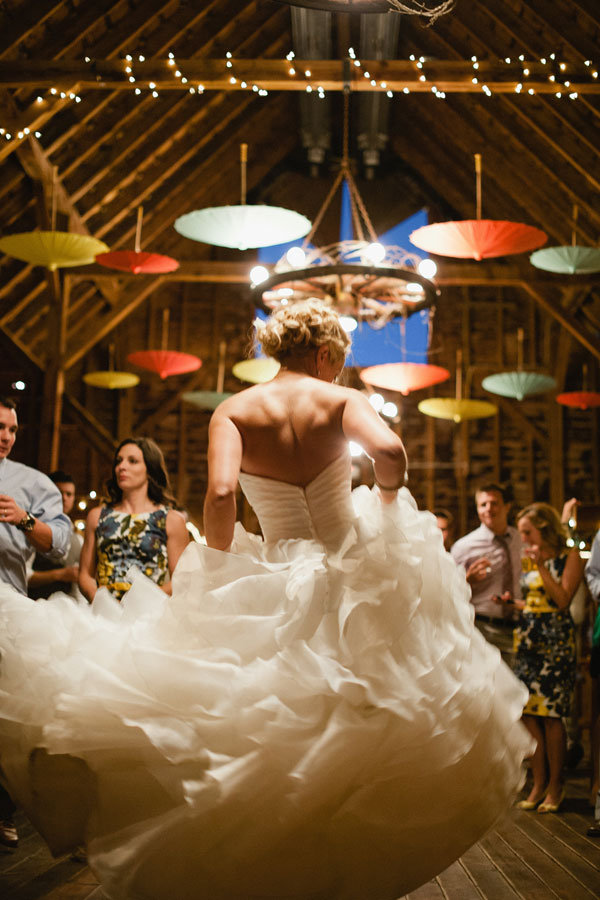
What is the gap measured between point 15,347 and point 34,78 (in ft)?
13.6

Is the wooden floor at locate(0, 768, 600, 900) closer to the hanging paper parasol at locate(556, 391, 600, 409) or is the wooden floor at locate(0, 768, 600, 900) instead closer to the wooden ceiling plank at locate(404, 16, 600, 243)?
the hanging paper parasol at locate(556, 391, 600, 409)

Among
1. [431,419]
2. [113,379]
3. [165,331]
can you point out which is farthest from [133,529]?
[165,331]

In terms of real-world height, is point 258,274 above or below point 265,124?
below

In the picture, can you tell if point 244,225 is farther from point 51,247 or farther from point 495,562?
point 495,562

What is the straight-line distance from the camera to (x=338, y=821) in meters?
1.87

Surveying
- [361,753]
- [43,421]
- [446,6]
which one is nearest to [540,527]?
[446,6]

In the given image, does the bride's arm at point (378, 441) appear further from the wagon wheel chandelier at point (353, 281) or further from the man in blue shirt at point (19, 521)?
the wagon wheel chandelier at point (353, 281)

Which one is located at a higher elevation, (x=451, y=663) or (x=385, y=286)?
(x=385, y=286)

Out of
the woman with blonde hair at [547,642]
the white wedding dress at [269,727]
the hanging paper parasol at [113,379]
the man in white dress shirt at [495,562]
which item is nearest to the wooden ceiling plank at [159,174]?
the hanging paper parasol at [113,379]

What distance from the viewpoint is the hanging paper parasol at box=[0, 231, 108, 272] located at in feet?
21.1

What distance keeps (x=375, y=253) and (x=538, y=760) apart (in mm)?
3330

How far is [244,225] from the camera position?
616 cm

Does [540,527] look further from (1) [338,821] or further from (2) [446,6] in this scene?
(1) [338,821]

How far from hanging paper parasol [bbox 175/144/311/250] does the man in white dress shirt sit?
7.51 ft
